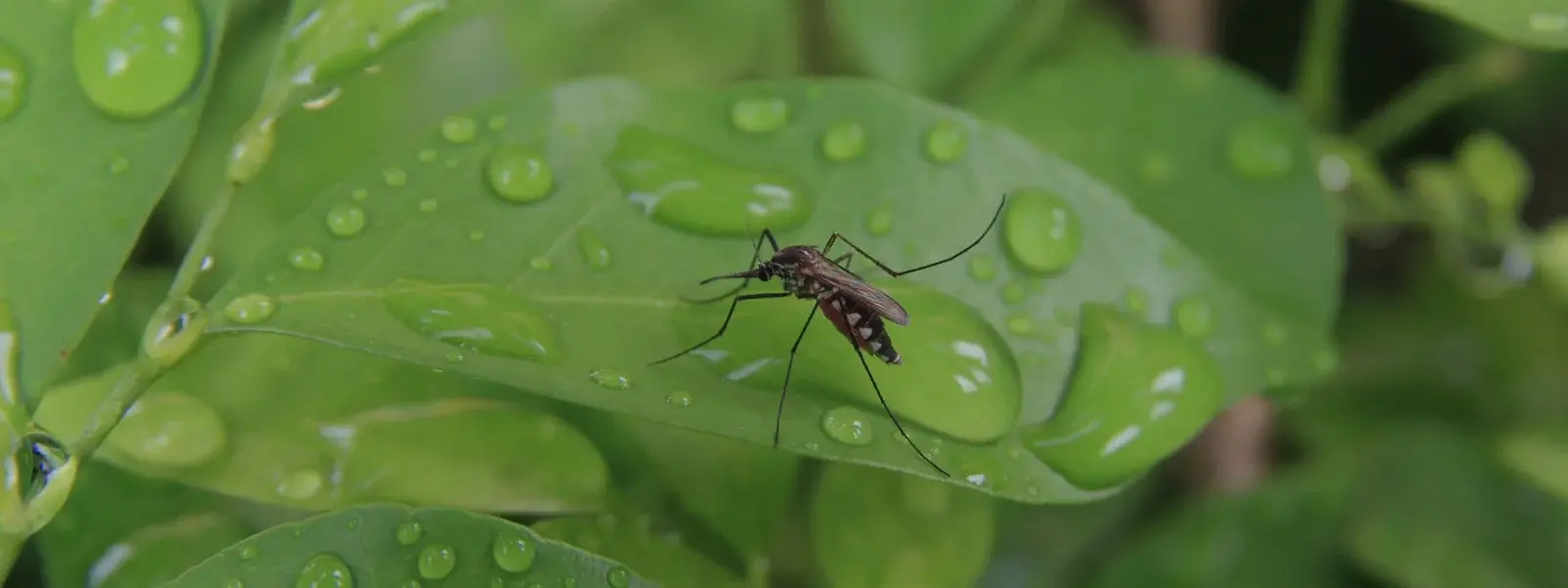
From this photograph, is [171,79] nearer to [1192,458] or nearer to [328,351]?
[328,351]

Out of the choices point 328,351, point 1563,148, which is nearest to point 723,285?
point 328,351

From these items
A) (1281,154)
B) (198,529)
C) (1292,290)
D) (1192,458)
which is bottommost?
(198,529)

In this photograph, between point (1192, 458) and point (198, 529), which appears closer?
point (198, 529)

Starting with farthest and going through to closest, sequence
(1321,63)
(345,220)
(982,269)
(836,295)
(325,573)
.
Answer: (1321,63)
(836,295)
(982,269)
(345,220)
(325,573)

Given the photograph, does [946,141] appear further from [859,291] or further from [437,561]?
[437,561]

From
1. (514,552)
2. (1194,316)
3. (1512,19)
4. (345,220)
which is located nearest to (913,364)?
(1194,316)

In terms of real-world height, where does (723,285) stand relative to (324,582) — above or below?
above
